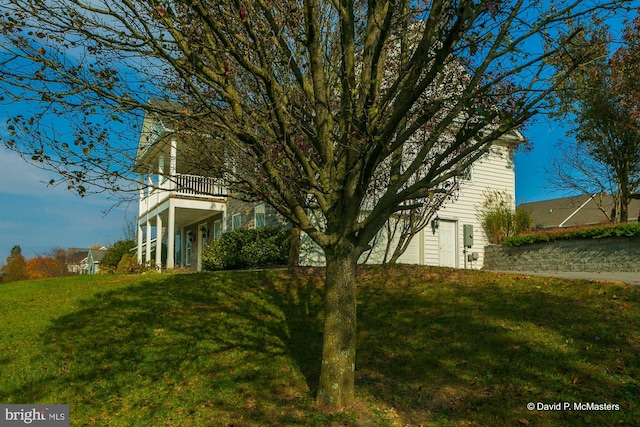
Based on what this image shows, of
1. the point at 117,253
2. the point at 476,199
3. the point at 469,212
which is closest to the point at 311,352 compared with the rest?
the point at 469,212

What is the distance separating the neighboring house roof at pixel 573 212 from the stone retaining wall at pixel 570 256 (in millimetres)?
11955

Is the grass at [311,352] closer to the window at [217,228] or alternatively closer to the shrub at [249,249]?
the shrub at [249,249]

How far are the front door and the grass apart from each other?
757cm

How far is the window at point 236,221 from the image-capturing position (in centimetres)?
1886

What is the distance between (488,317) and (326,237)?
3.77 m

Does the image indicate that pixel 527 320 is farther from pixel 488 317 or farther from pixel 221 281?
pixel 221 281

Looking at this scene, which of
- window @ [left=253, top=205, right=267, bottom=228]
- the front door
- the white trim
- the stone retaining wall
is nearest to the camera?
the stone retaining wall

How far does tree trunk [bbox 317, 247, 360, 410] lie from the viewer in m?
5.51

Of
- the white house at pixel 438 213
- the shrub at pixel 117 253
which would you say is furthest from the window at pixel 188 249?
the white house at pixel 438 213

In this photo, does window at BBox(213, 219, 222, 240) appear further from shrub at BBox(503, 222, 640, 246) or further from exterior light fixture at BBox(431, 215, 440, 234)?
shrub at BBox(503, 222, 640, 246)

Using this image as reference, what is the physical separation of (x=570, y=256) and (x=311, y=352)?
1244 centimetres

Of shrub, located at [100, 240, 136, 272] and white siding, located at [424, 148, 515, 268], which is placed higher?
white siding, located at [424, 148, 515, 268]

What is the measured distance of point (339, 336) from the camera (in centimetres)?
551

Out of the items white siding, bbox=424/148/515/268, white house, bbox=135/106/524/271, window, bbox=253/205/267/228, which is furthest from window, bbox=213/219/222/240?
white siding, bbox=424/148/515/268
